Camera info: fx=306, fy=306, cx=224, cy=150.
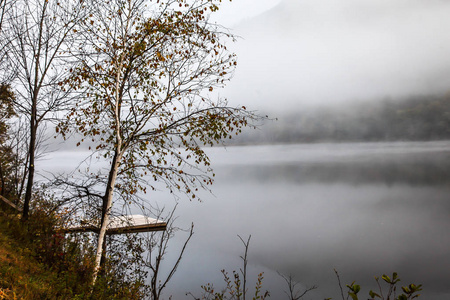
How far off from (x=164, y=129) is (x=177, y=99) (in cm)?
78

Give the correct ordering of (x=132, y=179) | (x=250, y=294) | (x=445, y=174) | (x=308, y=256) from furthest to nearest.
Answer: (x=445, y=174), (x=308, y=256), (x=250, y=294), (x=132, y=179)

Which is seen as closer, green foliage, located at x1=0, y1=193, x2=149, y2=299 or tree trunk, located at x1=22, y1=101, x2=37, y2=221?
green foliage, located at x1=0, y1=193, x2=149, y2=299

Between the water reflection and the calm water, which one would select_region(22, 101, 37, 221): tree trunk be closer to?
the calm water

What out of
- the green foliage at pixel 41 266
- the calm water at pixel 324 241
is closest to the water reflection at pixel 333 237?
the calm water at pixel 324 241

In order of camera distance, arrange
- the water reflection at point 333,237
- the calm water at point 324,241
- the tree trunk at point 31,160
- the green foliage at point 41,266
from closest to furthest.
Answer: the green foliage at point 41,266, the tree trunk at point 31,160, the calm water at point 324,241, the water reflection at point 333,237

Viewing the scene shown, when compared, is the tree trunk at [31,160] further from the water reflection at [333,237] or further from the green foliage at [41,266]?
the water reflection at [333,237]

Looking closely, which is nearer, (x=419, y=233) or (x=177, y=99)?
(x=177, y=99)

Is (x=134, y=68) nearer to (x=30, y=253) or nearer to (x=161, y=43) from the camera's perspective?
(x=161, y=43)

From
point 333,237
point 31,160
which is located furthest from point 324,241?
point 31,160

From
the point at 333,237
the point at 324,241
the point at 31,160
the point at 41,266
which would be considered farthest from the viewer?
the point at 333,237

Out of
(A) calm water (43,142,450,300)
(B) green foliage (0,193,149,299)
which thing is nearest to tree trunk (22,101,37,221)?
(B) green foliage (0,193,149,299)

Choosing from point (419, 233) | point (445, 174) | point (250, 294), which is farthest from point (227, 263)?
point (445, 174)

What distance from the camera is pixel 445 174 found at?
6688 inches

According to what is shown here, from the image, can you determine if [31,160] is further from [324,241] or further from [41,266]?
[324,241]
